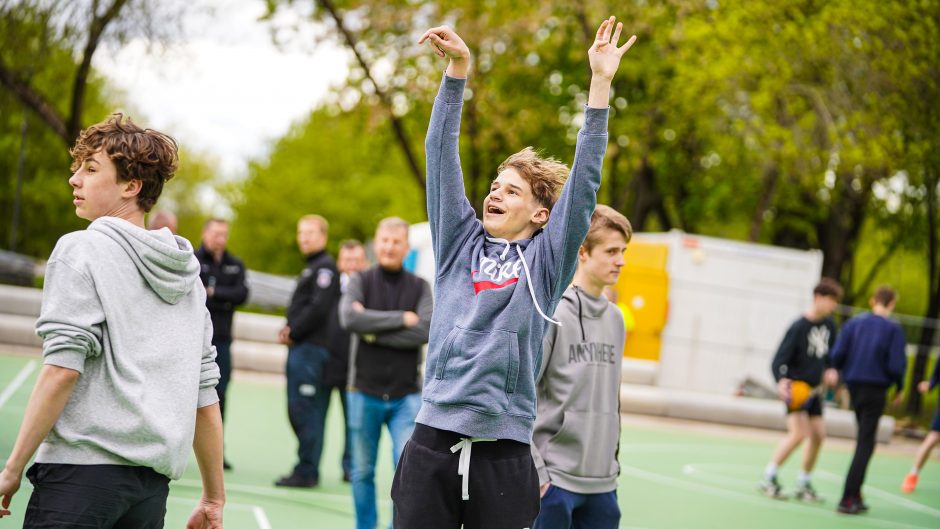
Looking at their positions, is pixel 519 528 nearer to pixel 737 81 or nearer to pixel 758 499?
pixel 758 499

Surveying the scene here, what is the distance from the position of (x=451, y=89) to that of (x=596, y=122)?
0.53 meters

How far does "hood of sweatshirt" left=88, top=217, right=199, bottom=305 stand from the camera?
323 centimetres

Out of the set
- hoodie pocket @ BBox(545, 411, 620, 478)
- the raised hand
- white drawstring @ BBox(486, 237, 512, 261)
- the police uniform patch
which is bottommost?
hoodie pocket @ BBox(545, 411, 620, 478)

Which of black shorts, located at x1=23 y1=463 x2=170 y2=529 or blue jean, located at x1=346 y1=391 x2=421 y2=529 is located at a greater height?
black shorts, located at x1=23 y1=463 x2=170 y2=529

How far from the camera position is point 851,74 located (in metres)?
22.2

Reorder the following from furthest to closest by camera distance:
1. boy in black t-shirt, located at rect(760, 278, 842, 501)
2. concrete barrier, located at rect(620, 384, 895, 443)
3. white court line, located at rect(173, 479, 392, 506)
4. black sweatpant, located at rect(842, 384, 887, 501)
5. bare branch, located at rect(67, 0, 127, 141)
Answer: bare branch, located at rect(67, 0, 127, 141) → concrete barrier, located at rect(620, 384, 895, 443) → boy in black t-shirt, located at rect(760, 278, 842, 501) → black sweatpant, located at rect(842, 384, 887, 501) → white court line, located at rect(173, 479, 392, 506)

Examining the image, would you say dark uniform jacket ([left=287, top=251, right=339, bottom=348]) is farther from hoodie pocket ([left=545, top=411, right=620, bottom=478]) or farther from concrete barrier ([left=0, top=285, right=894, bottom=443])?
concrete barrier ([left=0, top=285, right=894, bottom=443])

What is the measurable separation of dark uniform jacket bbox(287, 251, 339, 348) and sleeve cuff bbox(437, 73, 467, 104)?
5.92m

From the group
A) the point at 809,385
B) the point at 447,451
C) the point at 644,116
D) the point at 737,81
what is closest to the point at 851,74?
the point at 737,81

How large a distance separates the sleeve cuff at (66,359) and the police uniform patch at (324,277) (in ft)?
21.0

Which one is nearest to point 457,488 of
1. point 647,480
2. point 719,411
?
point 647,480

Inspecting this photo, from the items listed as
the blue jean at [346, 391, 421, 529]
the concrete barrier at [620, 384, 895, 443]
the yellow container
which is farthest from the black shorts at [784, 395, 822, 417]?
the yellow container

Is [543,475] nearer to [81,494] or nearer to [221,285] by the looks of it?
[81,494]

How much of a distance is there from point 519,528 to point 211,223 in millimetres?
6825
